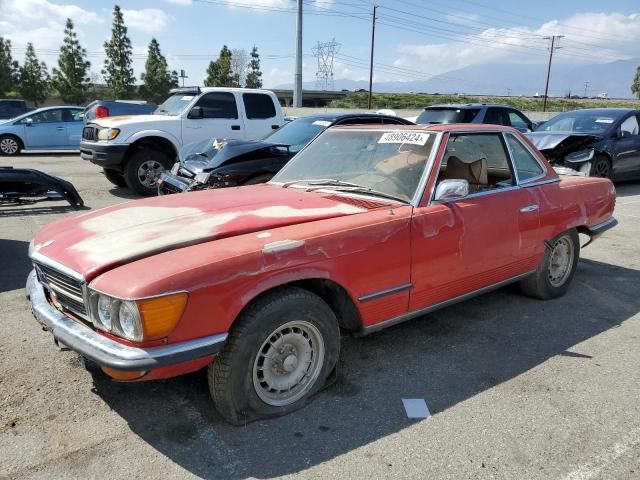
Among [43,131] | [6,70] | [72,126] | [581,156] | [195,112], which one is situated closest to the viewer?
[195,112]

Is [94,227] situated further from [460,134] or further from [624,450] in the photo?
[624,450]

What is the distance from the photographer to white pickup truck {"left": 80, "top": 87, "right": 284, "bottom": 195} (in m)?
9.51

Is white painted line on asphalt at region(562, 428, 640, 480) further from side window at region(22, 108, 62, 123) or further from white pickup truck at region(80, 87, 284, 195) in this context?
side window at region(22, 108, 62, 123)

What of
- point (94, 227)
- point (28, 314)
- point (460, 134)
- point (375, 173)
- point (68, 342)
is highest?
point (460, 134)

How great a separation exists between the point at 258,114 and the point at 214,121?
0.97m

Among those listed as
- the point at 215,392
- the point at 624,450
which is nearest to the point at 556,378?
the point at 624,450

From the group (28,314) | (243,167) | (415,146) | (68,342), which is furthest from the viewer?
(243,167)

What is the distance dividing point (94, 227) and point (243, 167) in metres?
3.94

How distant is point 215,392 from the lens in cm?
277

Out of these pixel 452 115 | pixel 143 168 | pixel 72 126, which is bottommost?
pixel 143 168

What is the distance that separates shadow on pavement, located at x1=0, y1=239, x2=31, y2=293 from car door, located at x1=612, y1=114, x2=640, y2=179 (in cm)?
1041

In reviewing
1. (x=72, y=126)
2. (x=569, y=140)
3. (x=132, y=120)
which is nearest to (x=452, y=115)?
(x=569, y=140)

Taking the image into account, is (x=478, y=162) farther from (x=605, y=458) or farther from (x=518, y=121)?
(x=518, y=121)

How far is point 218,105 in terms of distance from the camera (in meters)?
10.4
